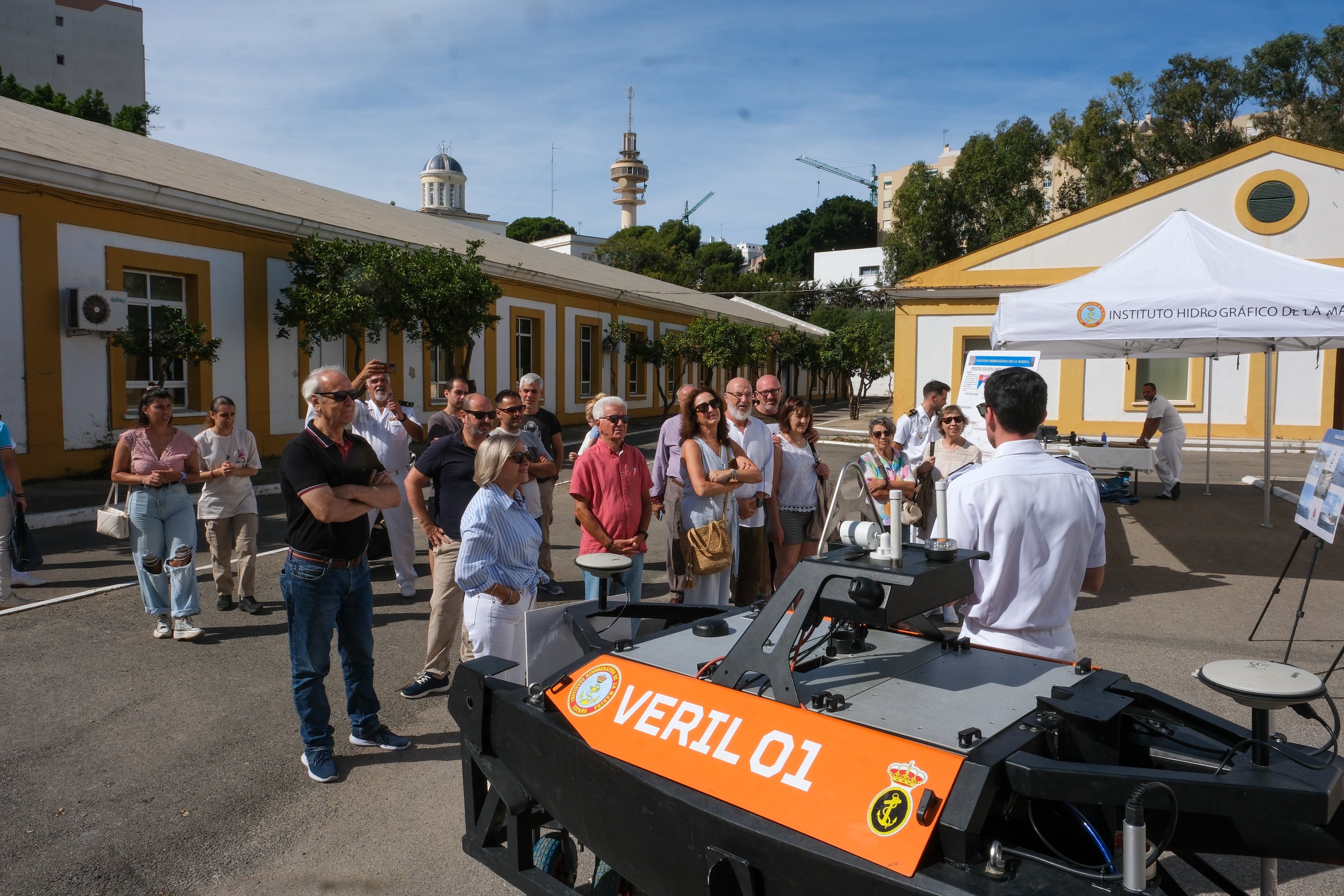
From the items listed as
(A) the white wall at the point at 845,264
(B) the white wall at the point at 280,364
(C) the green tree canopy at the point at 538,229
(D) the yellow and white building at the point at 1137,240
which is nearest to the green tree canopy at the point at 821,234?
(A) the white wall at the point at 845,264

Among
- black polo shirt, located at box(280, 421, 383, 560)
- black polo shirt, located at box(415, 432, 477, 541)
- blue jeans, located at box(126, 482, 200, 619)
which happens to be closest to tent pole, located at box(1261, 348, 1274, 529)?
black polo shirt, located at box(415, 432, 477, 541)

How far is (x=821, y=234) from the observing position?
91125 mm

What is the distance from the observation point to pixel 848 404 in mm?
48562

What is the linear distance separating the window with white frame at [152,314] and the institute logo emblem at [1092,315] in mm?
12795

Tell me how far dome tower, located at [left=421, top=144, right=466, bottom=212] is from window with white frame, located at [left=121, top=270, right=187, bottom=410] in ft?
216

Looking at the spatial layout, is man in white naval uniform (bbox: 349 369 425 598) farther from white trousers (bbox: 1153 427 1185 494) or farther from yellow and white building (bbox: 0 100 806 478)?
white trousers (bbox: 1153 427 1185 494)

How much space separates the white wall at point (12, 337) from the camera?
12.0 meters

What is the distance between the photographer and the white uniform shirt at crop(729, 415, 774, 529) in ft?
19.2

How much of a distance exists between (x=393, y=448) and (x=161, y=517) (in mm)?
1680

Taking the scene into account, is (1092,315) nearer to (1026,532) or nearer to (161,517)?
(1026,532)

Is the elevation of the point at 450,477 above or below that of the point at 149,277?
below

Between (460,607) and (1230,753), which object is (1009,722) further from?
(460,607)

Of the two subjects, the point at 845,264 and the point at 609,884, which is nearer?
the point at 609,884

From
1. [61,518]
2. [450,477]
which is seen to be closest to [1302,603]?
[450,477]
